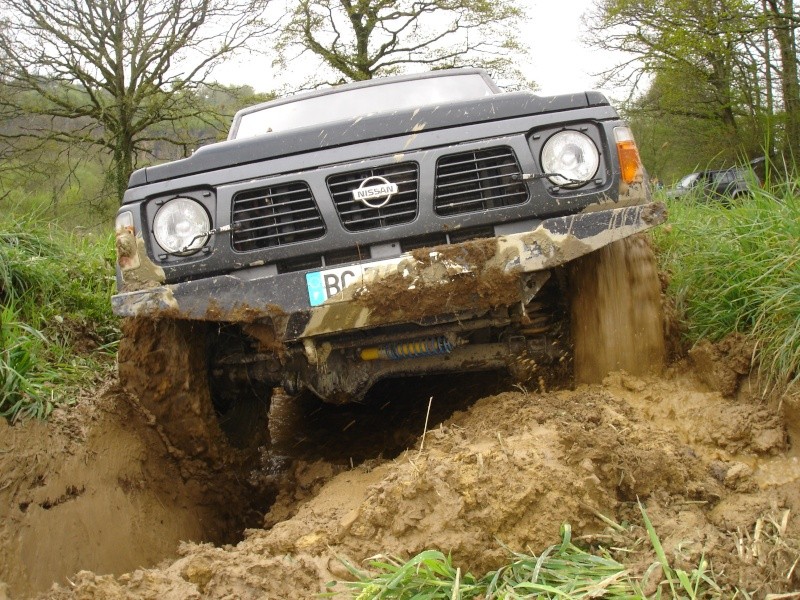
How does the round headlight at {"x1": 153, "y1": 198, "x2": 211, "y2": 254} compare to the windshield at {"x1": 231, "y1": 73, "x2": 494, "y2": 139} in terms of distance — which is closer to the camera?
the round headlight at {"x1": 153, "y1": 198, "x2": 211, "y2": 254}

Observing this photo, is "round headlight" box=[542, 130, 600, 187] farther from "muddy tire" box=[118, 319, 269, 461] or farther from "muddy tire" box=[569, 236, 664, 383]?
"muddy tire" box=[118, 319, 269, 461]

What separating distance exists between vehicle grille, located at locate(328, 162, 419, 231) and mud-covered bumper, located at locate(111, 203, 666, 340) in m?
0.19

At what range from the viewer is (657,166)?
15.3 metres

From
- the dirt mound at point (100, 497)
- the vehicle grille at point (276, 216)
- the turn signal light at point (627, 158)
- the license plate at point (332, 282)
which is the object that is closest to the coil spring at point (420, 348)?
the license plate at point (332, 282)

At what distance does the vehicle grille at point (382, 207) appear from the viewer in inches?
99.5

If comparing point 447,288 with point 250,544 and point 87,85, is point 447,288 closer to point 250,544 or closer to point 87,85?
point 250,544

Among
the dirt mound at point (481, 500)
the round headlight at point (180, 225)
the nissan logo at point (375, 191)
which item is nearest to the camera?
the dirt mound at point (481, 500)

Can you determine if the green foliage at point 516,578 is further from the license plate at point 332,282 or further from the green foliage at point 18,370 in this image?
the green foliage at point 18,370

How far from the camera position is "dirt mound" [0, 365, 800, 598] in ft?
5.94

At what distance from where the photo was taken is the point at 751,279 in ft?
9.73

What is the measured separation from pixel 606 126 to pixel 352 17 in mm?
16794

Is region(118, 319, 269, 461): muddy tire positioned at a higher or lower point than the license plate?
lower

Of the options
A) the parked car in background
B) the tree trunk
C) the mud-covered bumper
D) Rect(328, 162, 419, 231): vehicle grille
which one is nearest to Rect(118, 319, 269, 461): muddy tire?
the mud-covered bumper

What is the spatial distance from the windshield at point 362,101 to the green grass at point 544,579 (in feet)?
8.48
